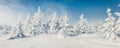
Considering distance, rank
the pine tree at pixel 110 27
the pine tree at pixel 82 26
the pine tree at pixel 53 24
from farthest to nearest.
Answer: the pine tree at pixel 82 26 < the pine tree at pixel 53 24 < the pine tree at pixel 110 27

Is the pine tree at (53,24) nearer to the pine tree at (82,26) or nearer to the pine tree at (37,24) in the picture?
the pine tree at (37,24)

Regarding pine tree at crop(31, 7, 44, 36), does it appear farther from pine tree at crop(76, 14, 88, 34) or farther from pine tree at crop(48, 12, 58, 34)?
pine tree at crop(76, 14, 88, 34)

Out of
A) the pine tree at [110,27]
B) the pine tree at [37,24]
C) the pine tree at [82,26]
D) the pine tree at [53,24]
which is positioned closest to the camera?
the pine tree at [110,27]

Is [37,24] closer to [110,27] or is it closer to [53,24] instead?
[53,24]

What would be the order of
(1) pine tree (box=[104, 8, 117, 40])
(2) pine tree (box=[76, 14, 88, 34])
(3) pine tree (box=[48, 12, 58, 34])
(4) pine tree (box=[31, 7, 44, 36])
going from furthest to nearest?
(2) pine tree (box=[76, 14, 88, 34]), (3) pine tree (box=[48, 12, 58, 34]), (4) pine tree (box=[31, 7, 44, 36]), (1) pine tree (box=[104, 8, 117, 40])

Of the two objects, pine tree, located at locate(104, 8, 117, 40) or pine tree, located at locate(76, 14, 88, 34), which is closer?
pine tree, located at locate(104, 8, 117, 40)

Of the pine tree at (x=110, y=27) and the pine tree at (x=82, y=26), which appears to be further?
the pine tree at (x=82, y=26)

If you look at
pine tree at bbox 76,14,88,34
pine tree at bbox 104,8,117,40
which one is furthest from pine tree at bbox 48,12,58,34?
pine tree at bbox 104,8,117,40

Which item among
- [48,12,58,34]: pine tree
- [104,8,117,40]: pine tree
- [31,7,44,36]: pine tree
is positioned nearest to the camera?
[104,8,117,40]: pine tree

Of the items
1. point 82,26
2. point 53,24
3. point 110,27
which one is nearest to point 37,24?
point 53,24

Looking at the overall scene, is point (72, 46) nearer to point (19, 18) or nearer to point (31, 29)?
point (19, 18)

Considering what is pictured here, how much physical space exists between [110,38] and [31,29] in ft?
132

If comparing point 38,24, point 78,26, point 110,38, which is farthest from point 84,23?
point 110,38

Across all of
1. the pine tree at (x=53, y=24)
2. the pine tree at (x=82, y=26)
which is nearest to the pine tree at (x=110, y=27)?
the pine tree at (x=82, y=26)
